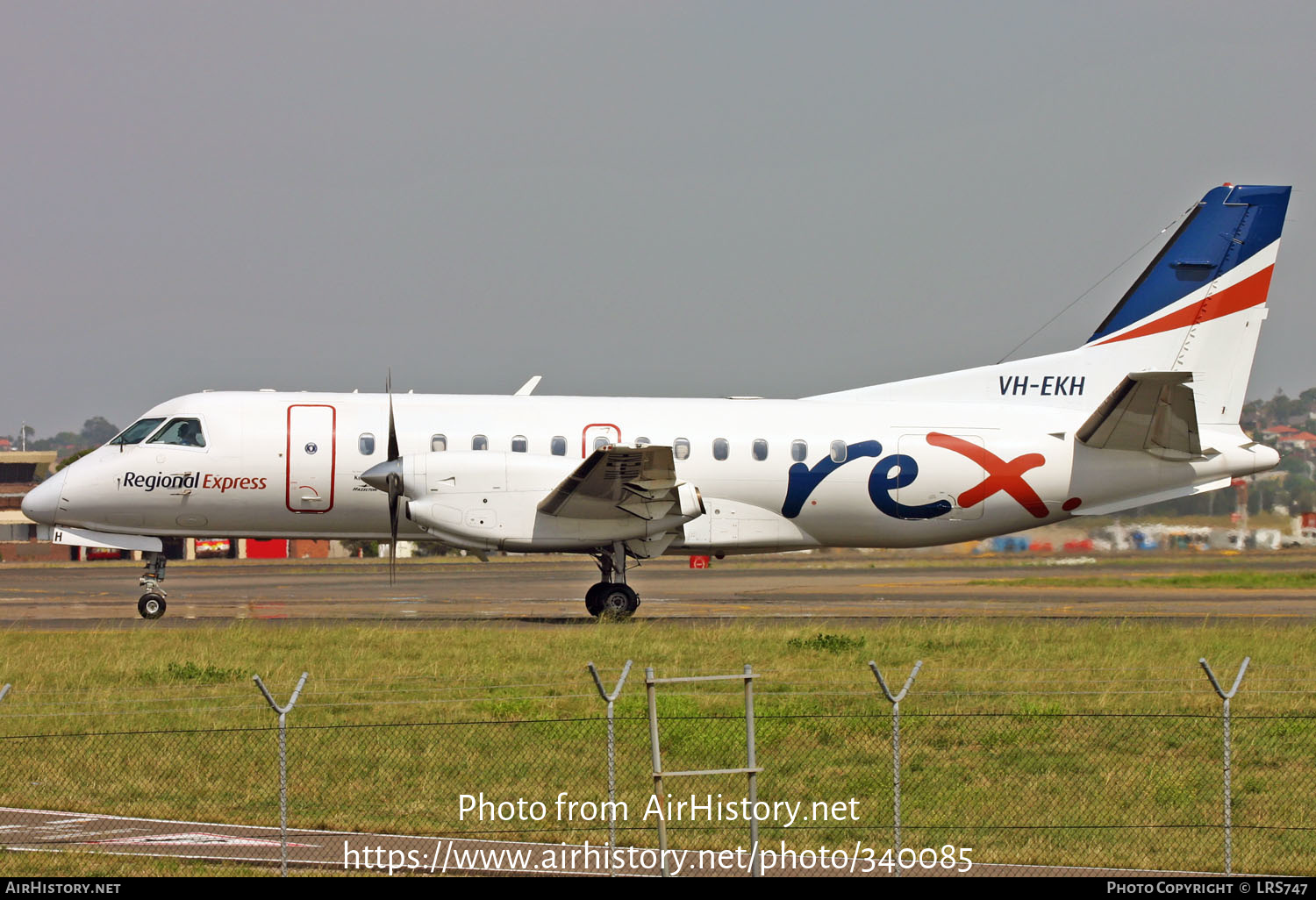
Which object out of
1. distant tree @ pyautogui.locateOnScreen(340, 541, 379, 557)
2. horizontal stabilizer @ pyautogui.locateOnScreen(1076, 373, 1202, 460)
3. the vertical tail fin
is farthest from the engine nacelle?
distant tree @ pyautogui.locateOnScreen(340, 541, 379, 557)

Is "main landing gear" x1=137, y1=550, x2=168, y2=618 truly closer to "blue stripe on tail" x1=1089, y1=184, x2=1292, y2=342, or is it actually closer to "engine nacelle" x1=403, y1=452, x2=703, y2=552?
"engine nacelle" x1=403, y1=452, x2=703, y2=552

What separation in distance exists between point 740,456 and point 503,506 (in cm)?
460

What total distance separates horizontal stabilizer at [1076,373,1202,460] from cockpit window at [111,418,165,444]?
17552 millimetres

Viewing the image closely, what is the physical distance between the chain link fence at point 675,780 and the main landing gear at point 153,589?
834 centimetres

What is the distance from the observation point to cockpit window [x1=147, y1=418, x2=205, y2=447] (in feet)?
82.8

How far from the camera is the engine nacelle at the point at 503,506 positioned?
949 inches

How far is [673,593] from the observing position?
35969 mm

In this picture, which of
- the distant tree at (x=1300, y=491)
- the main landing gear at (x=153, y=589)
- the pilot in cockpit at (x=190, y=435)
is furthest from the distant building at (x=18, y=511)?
the distant tree at (x=1300, y=491)

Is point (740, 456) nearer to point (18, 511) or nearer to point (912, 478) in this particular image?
point (912, 478)

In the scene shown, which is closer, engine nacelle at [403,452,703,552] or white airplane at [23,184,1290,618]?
engine nacelle at [403,452,703,552]

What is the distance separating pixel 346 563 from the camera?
199 feet

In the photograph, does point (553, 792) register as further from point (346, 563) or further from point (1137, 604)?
point (346, 563)

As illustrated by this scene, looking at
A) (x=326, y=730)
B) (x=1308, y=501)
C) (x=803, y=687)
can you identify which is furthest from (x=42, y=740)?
(x=1308, y=501)

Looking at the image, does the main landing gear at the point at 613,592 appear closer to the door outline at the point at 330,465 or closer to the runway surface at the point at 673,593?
the runway surface at the point at 673,593
